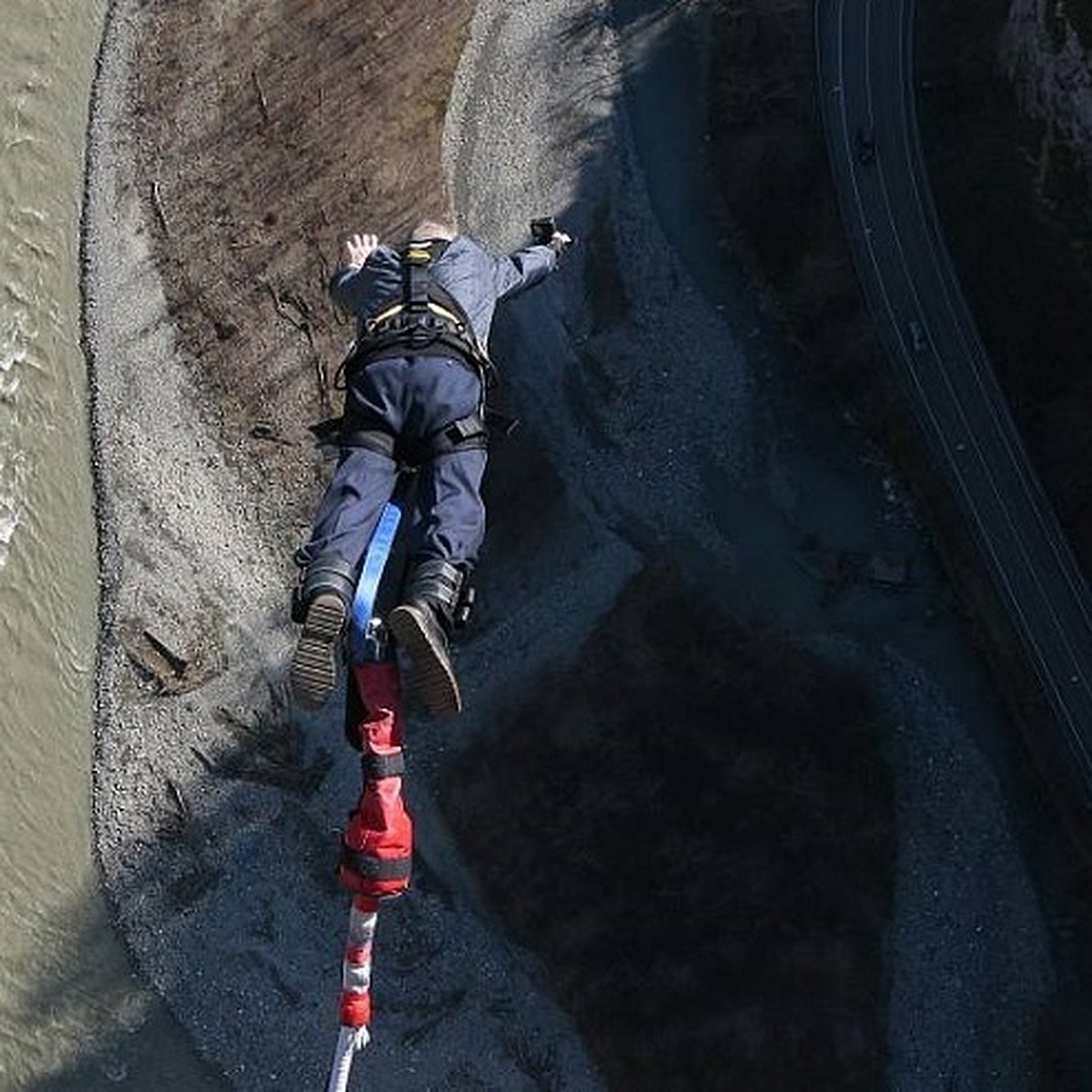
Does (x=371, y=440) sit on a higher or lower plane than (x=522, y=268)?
lower

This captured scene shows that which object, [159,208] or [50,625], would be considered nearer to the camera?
[50,625]

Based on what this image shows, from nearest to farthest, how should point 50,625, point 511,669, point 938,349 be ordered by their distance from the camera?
point 938,349 < point 511,669 < point 50,625

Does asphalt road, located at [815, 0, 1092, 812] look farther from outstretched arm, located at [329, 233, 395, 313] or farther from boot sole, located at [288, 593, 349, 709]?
boot sole, located at [288, 593, 349, 709]

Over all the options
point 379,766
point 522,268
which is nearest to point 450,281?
point 522,268

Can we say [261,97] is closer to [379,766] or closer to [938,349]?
[938,349]

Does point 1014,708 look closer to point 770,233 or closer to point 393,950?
point 770,233

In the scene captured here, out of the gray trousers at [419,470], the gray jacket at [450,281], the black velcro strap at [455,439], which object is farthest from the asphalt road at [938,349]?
the black velcro strap at [455,439]

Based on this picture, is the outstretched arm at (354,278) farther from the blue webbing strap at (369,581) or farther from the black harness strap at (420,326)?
the blue webbing strap at (369,581)

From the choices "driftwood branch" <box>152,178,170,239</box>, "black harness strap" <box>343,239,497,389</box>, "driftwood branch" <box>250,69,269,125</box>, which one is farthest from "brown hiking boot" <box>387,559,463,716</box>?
"driftwood branch" <box>250,69,269,125</box>
